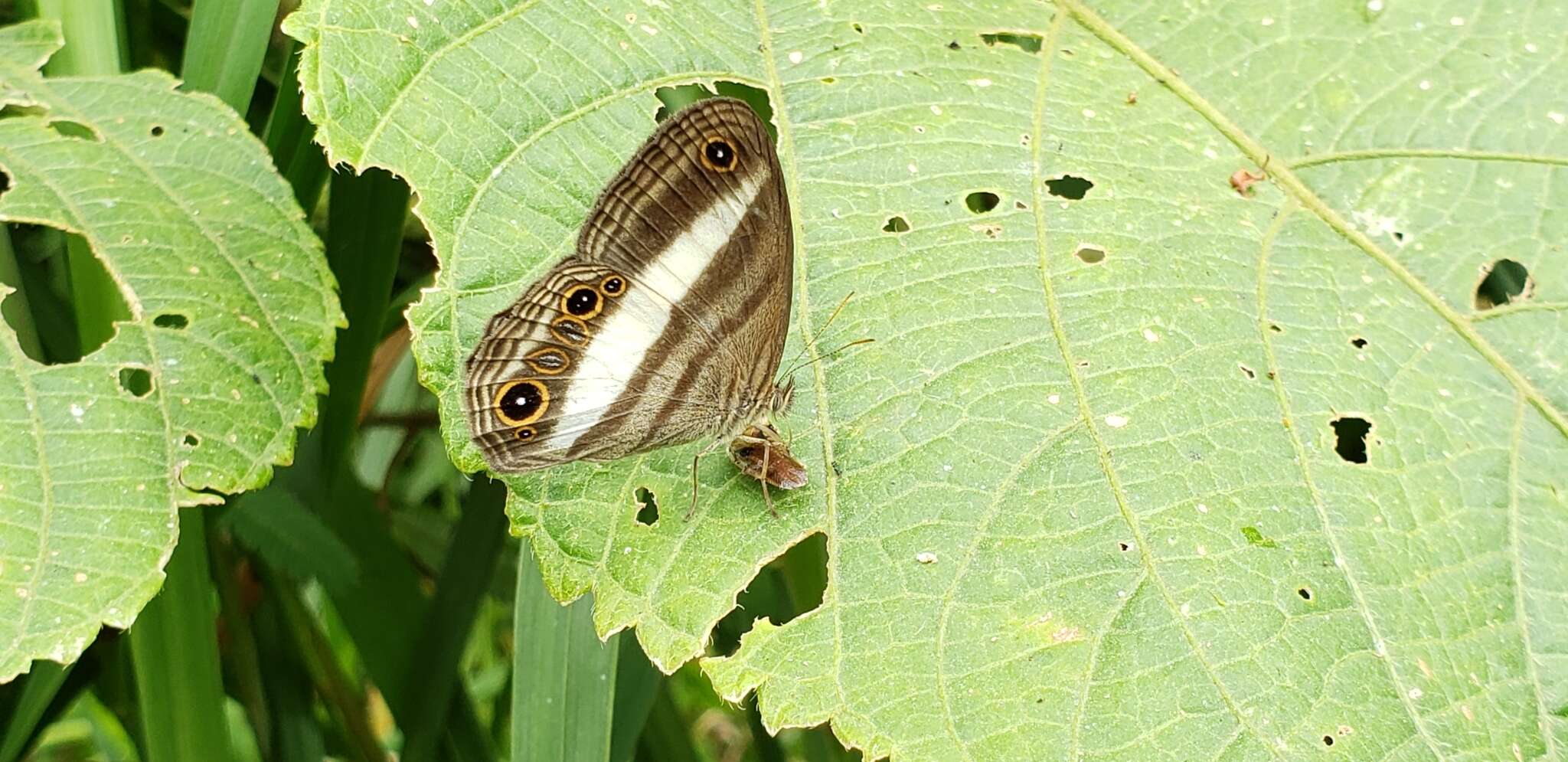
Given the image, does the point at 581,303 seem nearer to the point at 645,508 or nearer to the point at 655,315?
the point at 655,315

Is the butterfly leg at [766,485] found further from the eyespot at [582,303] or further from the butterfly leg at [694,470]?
A: the eyespot at [582,303]

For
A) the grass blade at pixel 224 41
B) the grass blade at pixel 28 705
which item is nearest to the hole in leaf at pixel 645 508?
the grass blade at pixel 224 41

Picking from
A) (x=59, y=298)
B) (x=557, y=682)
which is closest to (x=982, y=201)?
(x=557, y=682)

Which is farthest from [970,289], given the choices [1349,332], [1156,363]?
[1349,332]

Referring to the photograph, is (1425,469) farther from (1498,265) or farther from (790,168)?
(790,168)

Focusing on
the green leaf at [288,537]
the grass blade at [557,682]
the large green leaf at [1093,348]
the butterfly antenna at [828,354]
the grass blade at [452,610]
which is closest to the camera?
the large green leaf at [1093,348]

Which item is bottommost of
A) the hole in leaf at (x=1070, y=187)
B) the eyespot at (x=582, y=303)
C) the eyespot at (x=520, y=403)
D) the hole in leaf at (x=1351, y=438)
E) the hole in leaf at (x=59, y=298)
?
the hole in leaf at (x=59, y=298)
